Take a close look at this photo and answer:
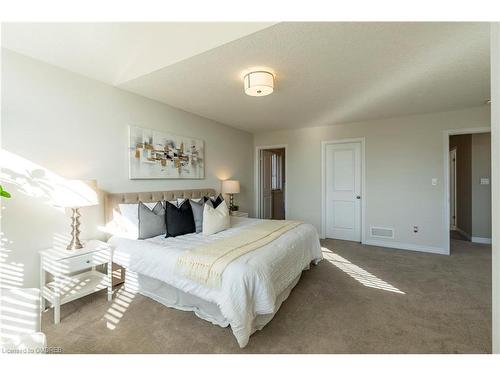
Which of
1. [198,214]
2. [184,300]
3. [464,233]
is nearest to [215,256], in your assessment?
[184,300]

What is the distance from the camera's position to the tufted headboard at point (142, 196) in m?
2.66


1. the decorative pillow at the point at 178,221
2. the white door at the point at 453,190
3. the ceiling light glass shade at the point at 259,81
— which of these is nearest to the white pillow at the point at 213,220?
the decorative pillow at the point at 178,221

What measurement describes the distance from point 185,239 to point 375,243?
3.54 m

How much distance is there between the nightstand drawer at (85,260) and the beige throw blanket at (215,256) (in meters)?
0.88

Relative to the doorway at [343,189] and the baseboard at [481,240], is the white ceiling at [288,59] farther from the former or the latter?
the baseboard at [481,240]

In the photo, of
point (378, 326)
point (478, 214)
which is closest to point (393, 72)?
point (378, 326)

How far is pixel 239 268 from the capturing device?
1.69 m

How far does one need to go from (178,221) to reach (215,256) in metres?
1.01

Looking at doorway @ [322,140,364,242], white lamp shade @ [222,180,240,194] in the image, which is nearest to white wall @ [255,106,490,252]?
doorway @ [322,140,364,242]

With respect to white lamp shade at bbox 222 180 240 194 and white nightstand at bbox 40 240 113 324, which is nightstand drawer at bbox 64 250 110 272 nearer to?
white nightstand at bbox 40 240 113 324

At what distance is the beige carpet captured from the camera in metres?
1.65

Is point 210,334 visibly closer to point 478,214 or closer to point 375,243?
point 375,243
